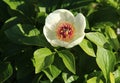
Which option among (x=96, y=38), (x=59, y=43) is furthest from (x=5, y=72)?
(x=96, y=38)

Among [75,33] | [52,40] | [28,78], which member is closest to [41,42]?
[52,40]

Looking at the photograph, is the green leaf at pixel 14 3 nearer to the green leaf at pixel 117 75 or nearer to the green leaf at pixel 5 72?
the green leaf at pixel 5 72

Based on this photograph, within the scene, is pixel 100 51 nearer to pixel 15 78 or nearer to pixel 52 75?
pixel 52 75

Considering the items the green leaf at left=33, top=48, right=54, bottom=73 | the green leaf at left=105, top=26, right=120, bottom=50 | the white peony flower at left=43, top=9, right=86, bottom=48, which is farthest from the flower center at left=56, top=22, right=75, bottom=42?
the green leaf at left=105, top=26, right=120, bottom=50

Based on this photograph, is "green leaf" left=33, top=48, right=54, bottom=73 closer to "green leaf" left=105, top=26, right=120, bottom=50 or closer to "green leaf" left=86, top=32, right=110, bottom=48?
"green leaf" left=86, top=32, right=110, bottom=48

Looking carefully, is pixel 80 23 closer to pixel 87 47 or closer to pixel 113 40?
pixel 87 47
